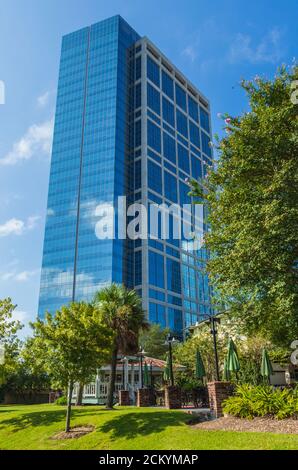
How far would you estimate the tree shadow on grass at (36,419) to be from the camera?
20234 millimetres

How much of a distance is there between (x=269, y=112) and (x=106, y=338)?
13.0m

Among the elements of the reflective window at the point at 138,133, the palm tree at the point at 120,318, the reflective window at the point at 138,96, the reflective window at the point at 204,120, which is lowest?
the palm tree at the point at 120,318

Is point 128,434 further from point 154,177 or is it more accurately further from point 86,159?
point 154,177

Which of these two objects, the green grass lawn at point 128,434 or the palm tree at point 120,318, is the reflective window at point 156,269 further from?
the green grass lawn at point 128,434

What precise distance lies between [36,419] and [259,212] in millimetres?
15949

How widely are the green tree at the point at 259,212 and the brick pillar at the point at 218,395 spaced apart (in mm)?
3297

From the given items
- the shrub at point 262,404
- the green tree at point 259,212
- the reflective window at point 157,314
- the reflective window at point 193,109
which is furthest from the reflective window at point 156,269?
the shrub at point 262,404

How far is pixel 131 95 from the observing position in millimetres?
113312

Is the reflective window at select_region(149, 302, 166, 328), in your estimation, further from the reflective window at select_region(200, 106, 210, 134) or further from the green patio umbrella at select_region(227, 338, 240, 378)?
the reflective window at select_region(200, 106, 210, 134)

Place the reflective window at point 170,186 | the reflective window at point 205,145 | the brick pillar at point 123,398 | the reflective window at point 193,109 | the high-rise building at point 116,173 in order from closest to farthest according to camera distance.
Result: the brick pillar at point 123,398 → the high-rise building at point 116,173 → the reflective window at point 170,186 → the reflective window at point 193,109 → the reflective window at point 205,145

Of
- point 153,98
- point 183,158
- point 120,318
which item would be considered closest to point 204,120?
point 183,158

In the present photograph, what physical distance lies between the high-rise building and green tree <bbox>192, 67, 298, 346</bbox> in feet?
218

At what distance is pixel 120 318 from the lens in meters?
26.5
